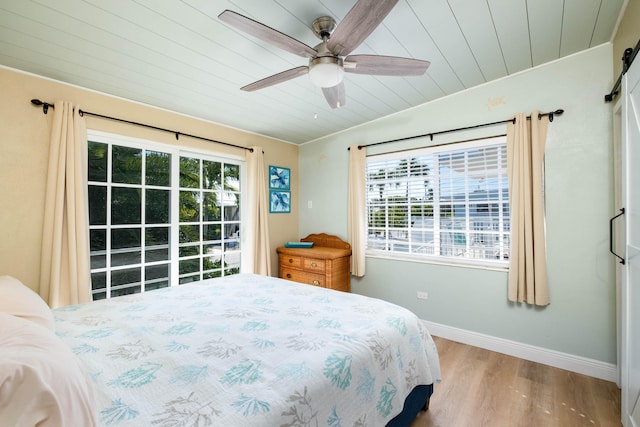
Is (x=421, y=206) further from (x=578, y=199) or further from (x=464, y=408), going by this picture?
(x=464, y=408)

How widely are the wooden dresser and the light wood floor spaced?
4.63 feet

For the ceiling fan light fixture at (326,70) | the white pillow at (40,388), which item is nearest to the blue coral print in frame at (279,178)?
the ceiling fan light fixture at (326,70)

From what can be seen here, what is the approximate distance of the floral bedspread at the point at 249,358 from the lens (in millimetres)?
922

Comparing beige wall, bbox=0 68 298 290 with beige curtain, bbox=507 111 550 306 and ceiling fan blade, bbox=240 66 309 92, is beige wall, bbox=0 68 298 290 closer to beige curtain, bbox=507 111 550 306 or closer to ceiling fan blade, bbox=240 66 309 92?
ceiling fan blade, bbox=240 66 309 92

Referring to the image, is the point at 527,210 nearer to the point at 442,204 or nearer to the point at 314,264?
the point at 442,204

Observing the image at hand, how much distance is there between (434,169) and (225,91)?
7.37 ft

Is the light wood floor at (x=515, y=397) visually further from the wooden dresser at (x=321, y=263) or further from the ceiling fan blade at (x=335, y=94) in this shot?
the ceiling fan blade at (x=335, y=94)

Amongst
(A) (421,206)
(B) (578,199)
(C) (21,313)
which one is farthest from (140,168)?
(B) (578,199)

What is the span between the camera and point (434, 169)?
10.0 feet

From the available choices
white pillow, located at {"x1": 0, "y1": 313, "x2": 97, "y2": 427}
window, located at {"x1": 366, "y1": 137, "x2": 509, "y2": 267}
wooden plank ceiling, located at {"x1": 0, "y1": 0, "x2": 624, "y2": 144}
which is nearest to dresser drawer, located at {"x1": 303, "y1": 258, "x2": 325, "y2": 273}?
window, located at {"x1": 366, "y1": 137, "x2": 509, "y2": 267}

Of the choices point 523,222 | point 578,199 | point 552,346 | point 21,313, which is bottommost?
point 552,346

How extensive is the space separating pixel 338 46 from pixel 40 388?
5.76 feet

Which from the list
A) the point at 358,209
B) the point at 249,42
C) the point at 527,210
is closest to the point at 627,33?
the point at 527,210

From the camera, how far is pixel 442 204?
2986 millimetres
